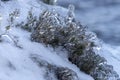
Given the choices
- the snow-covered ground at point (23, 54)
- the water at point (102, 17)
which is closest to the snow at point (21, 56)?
the snow-covered ground at point (23, 54)

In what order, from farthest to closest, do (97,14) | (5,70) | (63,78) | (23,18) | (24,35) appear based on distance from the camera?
(97,14)
(23,18)
(24,35)
(63,78)
(5,70)

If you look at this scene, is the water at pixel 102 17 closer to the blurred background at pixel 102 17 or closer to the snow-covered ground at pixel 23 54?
the blurred background at pixel 102 17

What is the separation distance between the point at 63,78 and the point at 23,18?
1112 mm

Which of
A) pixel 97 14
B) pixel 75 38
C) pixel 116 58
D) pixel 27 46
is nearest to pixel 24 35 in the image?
pixel 27 46

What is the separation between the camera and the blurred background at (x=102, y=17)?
8086mm

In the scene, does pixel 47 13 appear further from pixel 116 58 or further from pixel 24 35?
pixel 116 58

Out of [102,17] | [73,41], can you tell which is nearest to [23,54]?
[73,41]

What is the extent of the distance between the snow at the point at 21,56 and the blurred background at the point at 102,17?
9.22 ft

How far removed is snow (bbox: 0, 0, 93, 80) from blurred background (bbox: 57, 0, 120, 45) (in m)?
2.81

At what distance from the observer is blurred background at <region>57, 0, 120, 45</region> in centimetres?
809

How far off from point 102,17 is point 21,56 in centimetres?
456

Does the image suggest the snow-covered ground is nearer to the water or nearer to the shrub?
the shrub

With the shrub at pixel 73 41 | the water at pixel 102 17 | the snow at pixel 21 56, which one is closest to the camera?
the snow at pixel 21 56

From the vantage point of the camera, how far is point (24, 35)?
15.8 feet
